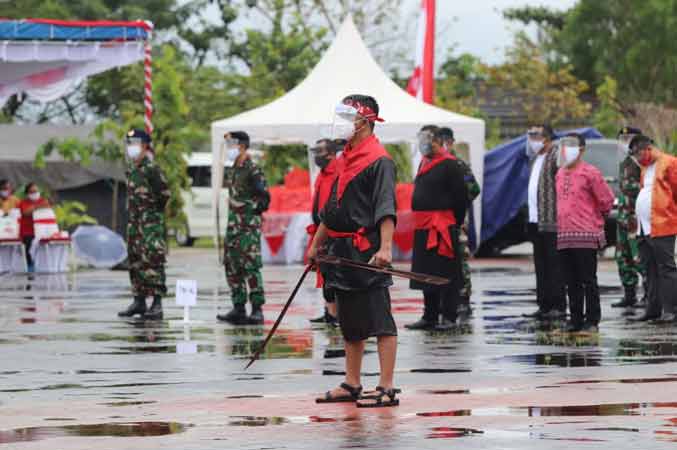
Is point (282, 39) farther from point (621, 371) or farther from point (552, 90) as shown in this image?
point (621, 371)

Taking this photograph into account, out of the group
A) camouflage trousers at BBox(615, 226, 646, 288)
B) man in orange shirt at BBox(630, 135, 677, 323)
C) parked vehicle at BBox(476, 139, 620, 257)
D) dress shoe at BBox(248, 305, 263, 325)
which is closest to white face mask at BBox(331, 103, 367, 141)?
man in orange shirt at BBox(630, 135, 677, 323)

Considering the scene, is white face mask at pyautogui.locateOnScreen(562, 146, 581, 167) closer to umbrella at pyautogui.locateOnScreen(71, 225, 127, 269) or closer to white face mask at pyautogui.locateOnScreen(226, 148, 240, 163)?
white face mask at pyautogui.locateOnScreen(226, 148, 240, 163)

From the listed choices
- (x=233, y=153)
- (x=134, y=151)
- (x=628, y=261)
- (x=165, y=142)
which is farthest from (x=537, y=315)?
(x=165, y=142)

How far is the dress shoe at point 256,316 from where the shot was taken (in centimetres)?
1770

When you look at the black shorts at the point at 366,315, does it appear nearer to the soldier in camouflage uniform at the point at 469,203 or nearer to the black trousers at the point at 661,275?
the soldier in camouflage uniform at the point at 469,203

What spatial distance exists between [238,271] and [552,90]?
4006 cm

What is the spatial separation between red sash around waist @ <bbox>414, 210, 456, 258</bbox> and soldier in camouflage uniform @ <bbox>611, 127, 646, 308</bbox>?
275 centimetres

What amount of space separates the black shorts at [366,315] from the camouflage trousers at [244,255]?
6.80 m

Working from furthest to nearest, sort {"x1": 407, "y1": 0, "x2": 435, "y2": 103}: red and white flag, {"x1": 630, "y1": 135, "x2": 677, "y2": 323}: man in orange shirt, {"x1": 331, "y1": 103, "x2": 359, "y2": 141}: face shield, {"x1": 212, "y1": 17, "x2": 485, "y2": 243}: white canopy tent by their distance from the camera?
{"x1": 407, "y1": 0, "x2": 435, "y2": 103}: red and white flag, {"x1": 212, "y1": 17, "x2": 485, "y2": 243}: white canopy tent, {"x1": 630, "y1": 135, "x2": 677, "y2": 323}: man in orange shirt, {"x1": 331, "y1": 103, "x2": 359, "y2": 141}: face shield

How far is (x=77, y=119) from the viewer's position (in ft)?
201

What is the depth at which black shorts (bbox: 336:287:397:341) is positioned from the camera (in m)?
A: 10.8

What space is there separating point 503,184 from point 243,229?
15.0 meters

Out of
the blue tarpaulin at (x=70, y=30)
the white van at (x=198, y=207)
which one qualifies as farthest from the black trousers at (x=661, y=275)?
the white van at (x=198, y=207)

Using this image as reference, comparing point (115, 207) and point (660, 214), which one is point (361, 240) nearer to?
point (660, 214)
